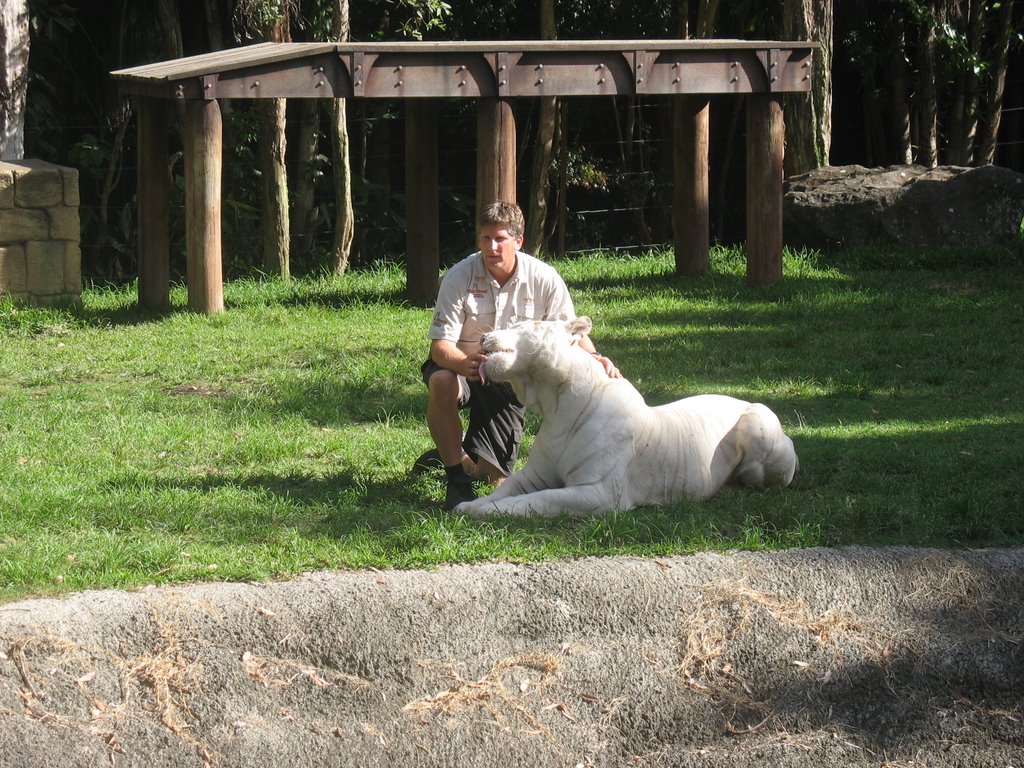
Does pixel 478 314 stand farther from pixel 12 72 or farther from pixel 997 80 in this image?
pixel 997 80

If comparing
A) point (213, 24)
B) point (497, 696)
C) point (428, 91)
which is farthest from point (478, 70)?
point (497, 696)

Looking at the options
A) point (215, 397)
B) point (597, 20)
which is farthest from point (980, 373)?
point (597, 20)

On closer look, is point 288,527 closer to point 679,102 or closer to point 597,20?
point 679,102

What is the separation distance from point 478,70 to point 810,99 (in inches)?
160

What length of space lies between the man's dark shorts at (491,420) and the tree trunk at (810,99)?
7.47 meters

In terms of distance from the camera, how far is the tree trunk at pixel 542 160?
13.0 meters

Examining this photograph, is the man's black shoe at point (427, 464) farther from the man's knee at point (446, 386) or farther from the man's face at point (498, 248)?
the man's face at point (498, 248)

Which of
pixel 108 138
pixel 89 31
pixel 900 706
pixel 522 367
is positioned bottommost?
pixel 900 706

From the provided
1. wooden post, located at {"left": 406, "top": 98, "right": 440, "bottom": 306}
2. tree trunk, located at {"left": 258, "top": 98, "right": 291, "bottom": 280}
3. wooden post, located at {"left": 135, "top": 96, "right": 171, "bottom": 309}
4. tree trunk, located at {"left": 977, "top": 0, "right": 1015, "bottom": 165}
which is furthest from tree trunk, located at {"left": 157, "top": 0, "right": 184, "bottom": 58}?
tree trunk, located at {"left": 977, "top": 0, "right": 1015, "bottom": 165}

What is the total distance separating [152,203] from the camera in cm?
1030

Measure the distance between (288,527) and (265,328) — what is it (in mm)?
4545

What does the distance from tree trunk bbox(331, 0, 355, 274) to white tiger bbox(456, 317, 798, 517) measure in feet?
23.1

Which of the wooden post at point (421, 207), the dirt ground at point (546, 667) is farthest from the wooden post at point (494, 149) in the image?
the dirt ground at point (546, 667)

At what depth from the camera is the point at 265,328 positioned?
9812 mm
